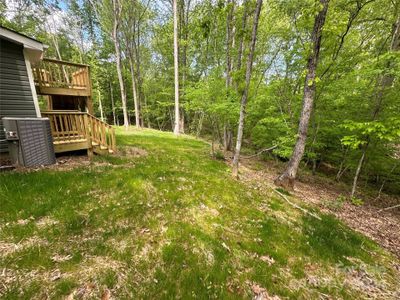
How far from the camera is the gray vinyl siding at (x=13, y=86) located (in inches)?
217

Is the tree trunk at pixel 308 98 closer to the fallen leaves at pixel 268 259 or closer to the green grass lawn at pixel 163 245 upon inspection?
the green grass lawn at pixel 163 245

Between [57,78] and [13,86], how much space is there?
280cm

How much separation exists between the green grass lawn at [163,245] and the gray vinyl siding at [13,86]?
7.87ft

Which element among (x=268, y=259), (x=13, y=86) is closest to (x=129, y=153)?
(x=13, y=86)

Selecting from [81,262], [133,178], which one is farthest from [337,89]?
[81,262]

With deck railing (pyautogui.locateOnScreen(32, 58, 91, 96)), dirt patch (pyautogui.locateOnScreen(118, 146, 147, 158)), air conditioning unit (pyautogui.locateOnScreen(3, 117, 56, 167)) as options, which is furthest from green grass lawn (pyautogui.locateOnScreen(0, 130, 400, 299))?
deck railing (pyautogui.locateOnScreen(32, 58, 91, 96))

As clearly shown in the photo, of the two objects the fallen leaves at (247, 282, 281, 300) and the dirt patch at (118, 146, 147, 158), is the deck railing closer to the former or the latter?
the dirt patch at (118, 146, 147, 158)

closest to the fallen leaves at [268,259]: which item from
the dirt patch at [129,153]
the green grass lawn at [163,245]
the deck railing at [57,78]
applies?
the green grass lawn at [163,245]

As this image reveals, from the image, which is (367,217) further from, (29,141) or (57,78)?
(57,78)

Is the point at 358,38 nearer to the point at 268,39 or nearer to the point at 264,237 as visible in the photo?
the point at 268,39

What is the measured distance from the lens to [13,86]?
5.71 metres

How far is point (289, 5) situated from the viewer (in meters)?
7.34

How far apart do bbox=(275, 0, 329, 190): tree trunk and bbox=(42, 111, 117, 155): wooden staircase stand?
6932 mm

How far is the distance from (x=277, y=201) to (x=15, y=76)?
896 centimetres
